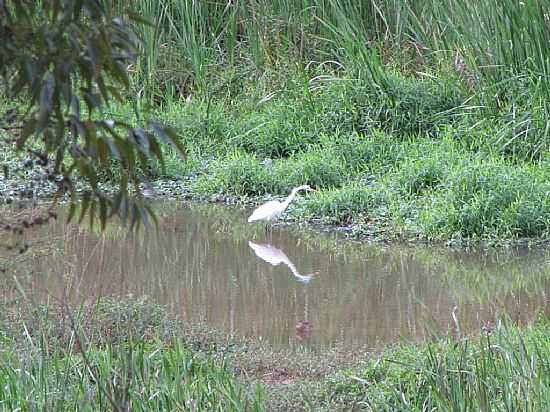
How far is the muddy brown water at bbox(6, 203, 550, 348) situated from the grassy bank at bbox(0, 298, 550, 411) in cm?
38

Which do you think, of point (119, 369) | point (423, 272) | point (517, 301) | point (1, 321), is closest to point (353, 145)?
point (423, 272)

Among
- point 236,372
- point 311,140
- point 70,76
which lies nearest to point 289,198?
point 311,140

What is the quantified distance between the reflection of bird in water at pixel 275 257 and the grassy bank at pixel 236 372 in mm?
1565

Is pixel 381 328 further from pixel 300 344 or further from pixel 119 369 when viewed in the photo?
pixel 119 369

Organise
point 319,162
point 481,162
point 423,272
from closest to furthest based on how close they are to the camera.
Answer: point 423,272
point 481,162
point 319,162

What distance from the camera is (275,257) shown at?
7711mm

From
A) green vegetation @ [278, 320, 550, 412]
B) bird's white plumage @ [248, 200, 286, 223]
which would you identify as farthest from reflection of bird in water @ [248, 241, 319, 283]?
green vegetation @ [278, 320, 550, 412]

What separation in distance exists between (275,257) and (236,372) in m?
2.63

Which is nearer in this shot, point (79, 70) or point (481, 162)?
point (79, 70)

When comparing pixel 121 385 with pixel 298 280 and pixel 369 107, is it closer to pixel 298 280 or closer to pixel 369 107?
pixel 298 280

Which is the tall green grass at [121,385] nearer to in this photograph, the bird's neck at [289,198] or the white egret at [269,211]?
the white egret at [269,211]

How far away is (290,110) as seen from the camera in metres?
10.4

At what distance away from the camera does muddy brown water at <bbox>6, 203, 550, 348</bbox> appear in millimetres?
6070

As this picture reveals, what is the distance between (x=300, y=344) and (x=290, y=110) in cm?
497
